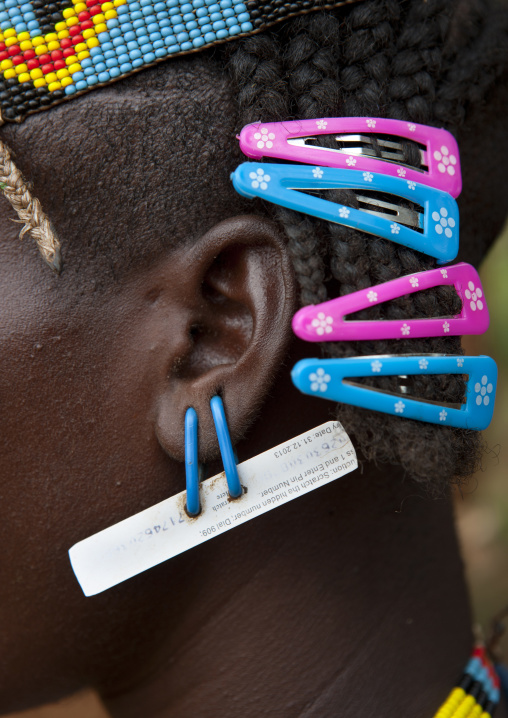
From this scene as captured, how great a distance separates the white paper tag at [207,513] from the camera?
84 centimetres

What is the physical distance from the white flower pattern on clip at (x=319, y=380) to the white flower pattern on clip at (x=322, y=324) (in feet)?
0.16

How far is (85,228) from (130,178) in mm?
100

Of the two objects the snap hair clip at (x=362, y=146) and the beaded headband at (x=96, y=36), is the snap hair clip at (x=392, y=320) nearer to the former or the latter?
the snap hair clip at (x=362, y=146)

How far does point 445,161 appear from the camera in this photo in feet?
2.82

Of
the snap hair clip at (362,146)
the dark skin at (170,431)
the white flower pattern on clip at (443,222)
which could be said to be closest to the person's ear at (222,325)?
the dark skin at (170,431)

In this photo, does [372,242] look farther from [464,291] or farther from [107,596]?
[107,596]

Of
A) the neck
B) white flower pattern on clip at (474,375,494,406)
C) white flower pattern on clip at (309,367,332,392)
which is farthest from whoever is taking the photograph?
the neck

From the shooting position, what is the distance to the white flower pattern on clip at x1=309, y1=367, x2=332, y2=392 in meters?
0.73

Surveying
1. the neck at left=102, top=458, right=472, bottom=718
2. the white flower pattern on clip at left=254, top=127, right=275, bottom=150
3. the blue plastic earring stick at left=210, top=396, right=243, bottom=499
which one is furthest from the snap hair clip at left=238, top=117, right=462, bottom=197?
the neck at left=102, top=458, right=472, bottom=718

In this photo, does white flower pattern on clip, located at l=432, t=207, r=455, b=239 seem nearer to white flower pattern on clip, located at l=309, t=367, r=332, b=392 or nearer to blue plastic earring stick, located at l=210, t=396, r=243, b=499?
white flower pattern on clip, located at l=309, t=367, r=332, b=392

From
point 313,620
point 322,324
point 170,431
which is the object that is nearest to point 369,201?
point 322,324

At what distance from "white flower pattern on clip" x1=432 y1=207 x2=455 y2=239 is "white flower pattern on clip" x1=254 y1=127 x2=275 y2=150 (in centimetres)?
26

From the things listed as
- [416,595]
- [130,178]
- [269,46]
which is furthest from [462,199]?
[416,595]

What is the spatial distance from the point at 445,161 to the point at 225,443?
1.78 feet
